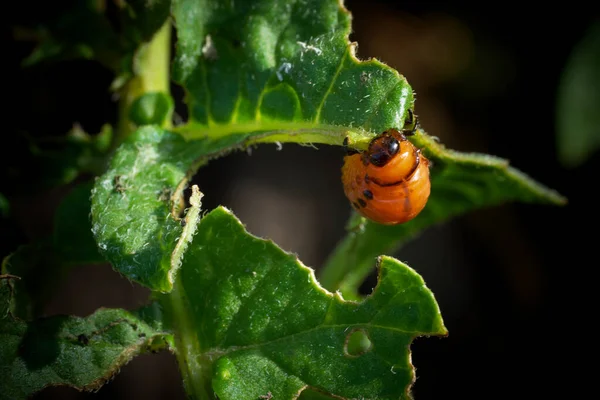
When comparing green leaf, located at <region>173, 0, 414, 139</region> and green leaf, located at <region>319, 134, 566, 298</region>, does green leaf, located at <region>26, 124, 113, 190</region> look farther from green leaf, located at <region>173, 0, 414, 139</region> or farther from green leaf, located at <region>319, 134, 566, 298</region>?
green leaf, located at <region>319, 134, 566, 298</region>

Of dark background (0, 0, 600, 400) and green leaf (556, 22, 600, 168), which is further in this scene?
dark background (0, 0, 600, 400)

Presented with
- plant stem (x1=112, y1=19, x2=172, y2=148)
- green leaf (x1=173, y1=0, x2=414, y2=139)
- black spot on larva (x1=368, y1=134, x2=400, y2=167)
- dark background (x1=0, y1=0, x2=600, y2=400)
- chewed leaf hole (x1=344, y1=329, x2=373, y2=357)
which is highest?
green leaf (x1=173, y1=0, x2=414, y2=139)

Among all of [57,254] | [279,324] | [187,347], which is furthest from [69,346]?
[279,324]

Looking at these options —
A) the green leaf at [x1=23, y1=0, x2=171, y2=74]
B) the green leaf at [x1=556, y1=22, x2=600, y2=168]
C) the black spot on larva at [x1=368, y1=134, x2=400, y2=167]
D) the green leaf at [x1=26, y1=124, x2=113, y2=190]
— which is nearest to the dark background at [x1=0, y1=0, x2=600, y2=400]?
the green leaf at [x1=556, y1=22, x2=600, y2=168]

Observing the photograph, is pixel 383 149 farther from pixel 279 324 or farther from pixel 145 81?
pixel 145 81

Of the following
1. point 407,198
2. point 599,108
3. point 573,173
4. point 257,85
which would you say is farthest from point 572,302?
point 257,85

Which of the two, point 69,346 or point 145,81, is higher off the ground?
point 145,81

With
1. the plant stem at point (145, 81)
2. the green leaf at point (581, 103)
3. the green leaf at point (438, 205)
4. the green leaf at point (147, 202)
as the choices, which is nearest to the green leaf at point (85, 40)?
the plant stem at point (145, 81)

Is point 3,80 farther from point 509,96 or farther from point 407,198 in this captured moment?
point 509,96
